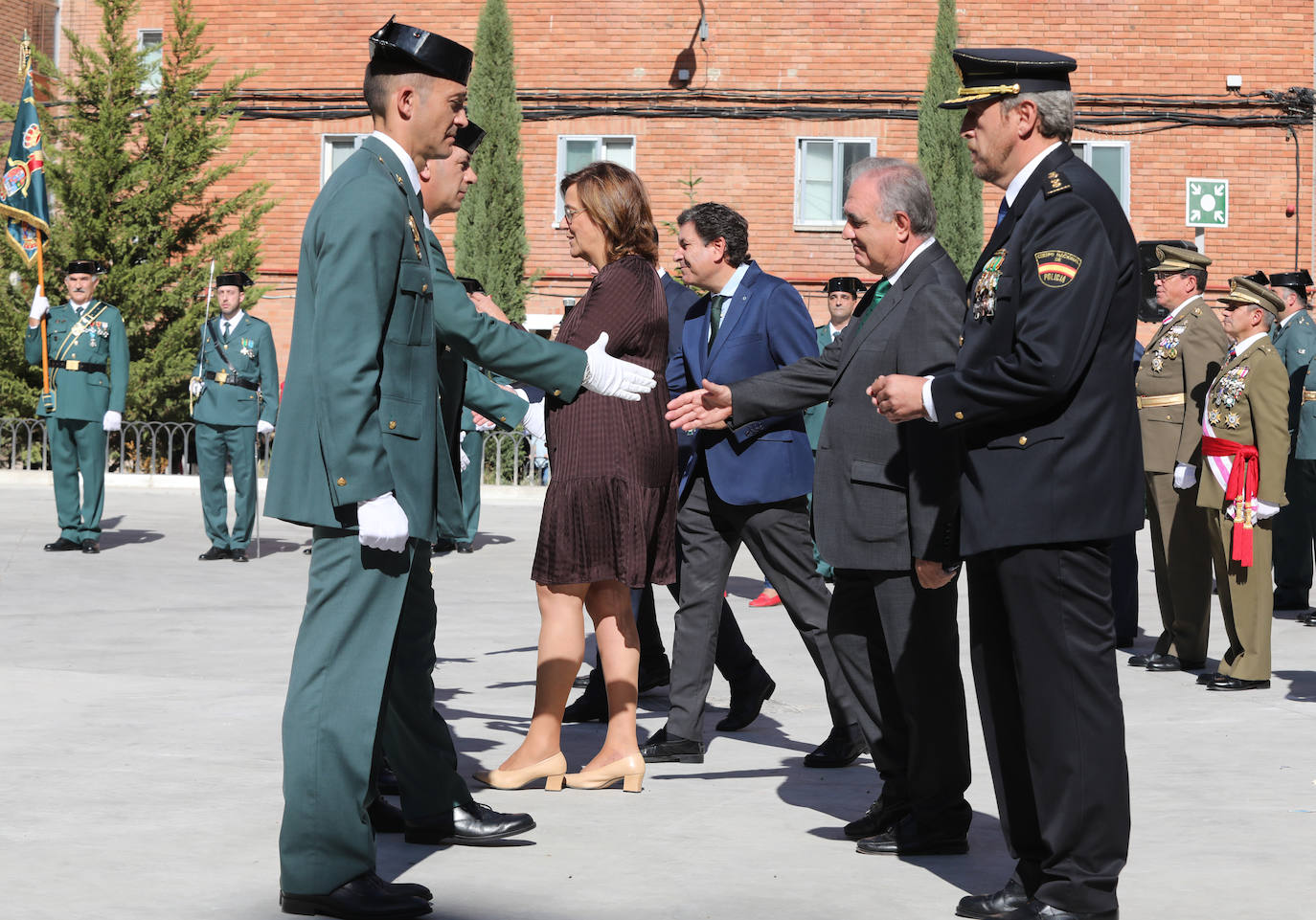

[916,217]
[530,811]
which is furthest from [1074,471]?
[530,811]

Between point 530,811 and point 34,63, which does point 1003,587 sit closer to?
point 530,811

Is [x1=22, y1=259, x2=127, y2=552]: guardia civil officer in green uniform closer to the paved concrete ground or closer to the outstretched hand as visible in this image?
the paved concrete ground

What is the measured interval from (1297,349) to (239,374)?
824cm

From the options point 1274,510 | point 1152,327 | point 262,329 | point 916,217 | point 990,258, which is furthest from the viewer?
point 1152,327

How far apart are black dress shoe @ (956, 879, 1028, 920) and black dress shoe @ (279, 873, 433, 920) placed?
134 cm

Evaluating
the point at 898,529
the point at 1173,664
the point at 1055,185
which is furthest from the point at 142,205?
the point at 1055,185

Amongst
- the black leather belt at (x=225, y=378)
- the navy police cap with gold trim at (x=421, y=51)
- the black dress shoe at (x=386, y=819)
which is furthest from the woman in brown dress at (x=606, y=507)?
the black leather belt at (x=225, y=378)

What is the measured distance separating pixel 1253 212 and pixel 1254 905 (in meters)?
21.4

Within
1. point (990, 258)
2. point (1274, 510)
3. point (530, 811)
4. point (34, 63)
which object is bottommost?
point (530, 811)

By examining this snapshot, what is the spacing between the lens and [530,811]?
201 inches

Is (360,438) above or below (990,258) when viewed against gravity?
below

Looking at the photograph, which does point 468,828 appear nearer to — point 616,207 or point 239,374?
point 616,207

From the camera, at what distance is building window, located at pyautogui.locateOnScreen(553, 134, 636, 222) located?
23828 millimetres

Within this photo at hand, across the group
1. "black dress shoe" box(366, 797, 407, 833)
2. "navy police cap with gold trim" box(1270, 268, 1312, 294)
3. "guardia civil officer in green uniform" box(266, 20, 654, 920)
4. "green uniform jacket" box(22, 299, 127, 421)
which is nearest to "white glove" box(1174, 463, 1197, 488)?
"navy police cap with gold trim" box(1270, 268, 1312, 294)
